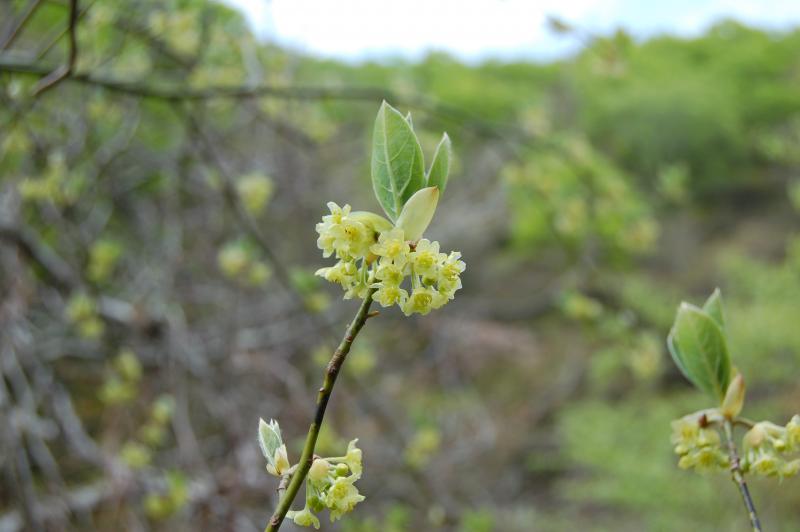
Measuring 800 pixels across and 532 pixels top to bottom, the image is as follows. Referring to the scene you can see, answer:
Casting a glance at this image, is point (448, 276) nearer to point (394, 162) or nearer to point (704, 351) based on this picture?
point (394, 162)

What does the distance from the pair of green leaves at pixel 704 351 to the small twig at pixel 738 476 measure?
4 centimetres

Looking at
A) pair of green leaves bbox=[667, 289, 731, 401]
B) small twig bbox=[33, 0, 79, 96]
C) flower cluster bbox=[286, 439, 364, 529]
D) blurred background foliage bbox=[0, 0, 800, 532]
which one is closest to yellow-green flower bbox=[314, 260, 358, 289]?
flower cluster bbox=[286, 439, 364, 529]

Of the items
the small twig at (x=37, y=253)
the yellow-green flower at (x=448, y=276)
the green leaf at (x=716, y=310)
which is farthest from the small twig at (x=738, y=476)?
the small twig at (x=37, y=253)

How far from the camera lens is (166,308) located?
2748 millimetres

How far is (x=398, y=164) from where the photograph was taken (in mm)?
584

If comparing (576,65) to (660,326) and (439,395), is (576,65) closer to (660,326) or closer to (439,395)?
(660,326)

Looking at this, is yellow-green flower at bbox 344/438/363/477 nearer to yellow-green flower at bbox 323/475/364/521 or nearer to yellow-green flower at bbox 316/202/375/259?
yellow-green flower at bbox 323/475/364/521

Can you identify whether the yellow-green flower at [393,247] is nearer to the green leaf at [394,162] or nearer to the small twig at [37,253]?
the green leaf at [394,162]

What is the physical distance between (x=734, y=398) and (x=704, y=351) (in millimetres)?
52

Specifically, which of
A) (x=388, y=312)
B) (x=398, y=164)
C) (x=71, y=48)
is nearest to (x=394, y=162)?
(x=398, y=164)

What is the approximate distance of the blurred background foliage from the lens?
215 cm

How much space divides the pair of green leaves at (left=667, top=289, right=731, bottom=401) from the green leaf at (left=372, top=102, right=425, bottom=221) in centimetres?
32

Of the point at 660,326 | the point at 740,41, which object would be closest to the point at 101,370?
the point at 660,326

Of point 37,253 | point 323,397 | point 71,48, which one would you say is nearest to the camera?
point 323,397
